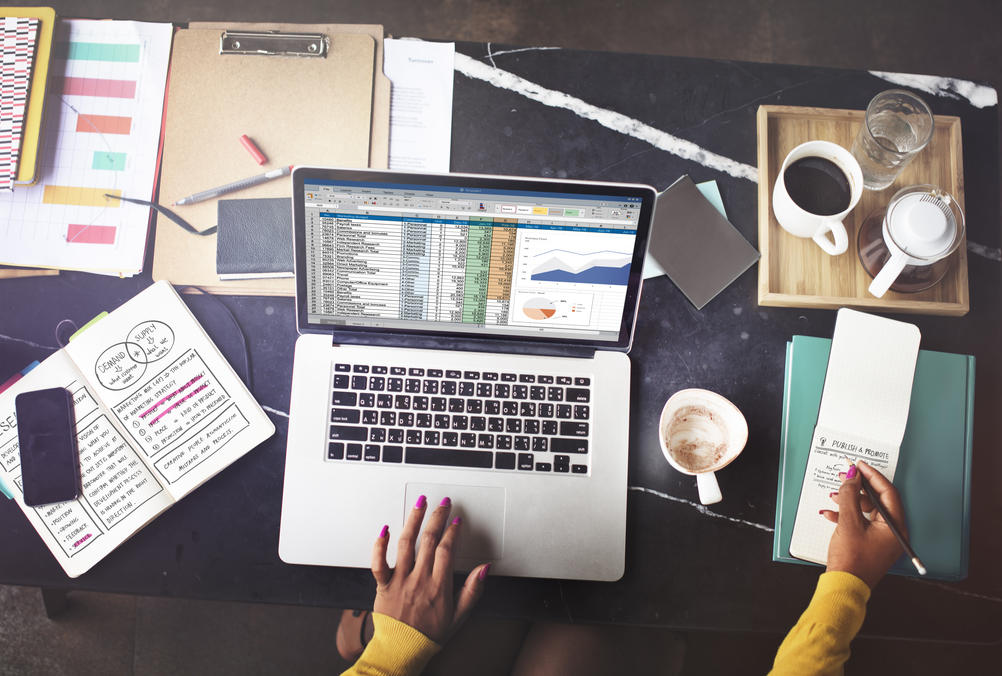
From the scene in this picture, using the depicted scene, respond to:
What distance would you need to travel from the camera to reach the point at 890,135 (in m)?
0.98

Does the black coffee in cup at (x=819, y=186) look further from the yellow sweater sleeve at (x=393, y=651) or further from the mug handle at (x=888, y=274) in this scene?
the yellow sweater sleeve at (x=393, y=651)

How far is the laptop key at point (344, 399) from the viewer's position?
89cm

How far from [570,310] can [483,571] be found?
381 mm

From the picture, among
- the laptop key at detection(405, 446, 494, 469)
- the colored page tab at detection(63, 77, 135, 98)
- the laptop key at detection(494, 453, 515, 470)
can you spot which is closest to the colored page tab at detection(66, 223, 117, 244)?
the colored page tab at detection(63, 77, 135, 98)

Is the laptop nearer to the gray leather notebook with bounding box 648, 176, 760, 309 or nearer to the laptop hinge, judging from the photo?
the laptop hinge

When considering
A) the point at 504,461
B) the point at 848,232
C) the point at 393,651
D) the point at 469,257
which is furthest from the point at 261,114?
the point at 848,232

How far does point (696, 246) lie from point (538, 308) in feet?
0.96

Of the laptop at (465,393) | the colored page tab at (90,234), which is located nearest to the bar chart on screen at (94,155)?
the colored page tab at (90,234)

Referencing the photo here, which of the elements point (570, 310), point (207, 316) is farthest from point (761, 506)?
point (207, 316)

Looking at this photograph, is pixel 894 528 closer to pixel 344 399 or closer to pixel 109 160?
pixel 344 399

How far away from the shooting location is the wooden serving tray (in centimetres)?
94

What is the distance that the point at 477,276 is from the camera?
85 cm

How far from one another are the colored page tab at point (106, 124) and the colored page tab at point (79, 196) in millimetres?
97

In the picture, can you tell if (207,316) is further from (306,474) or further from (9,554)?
(9,554)
